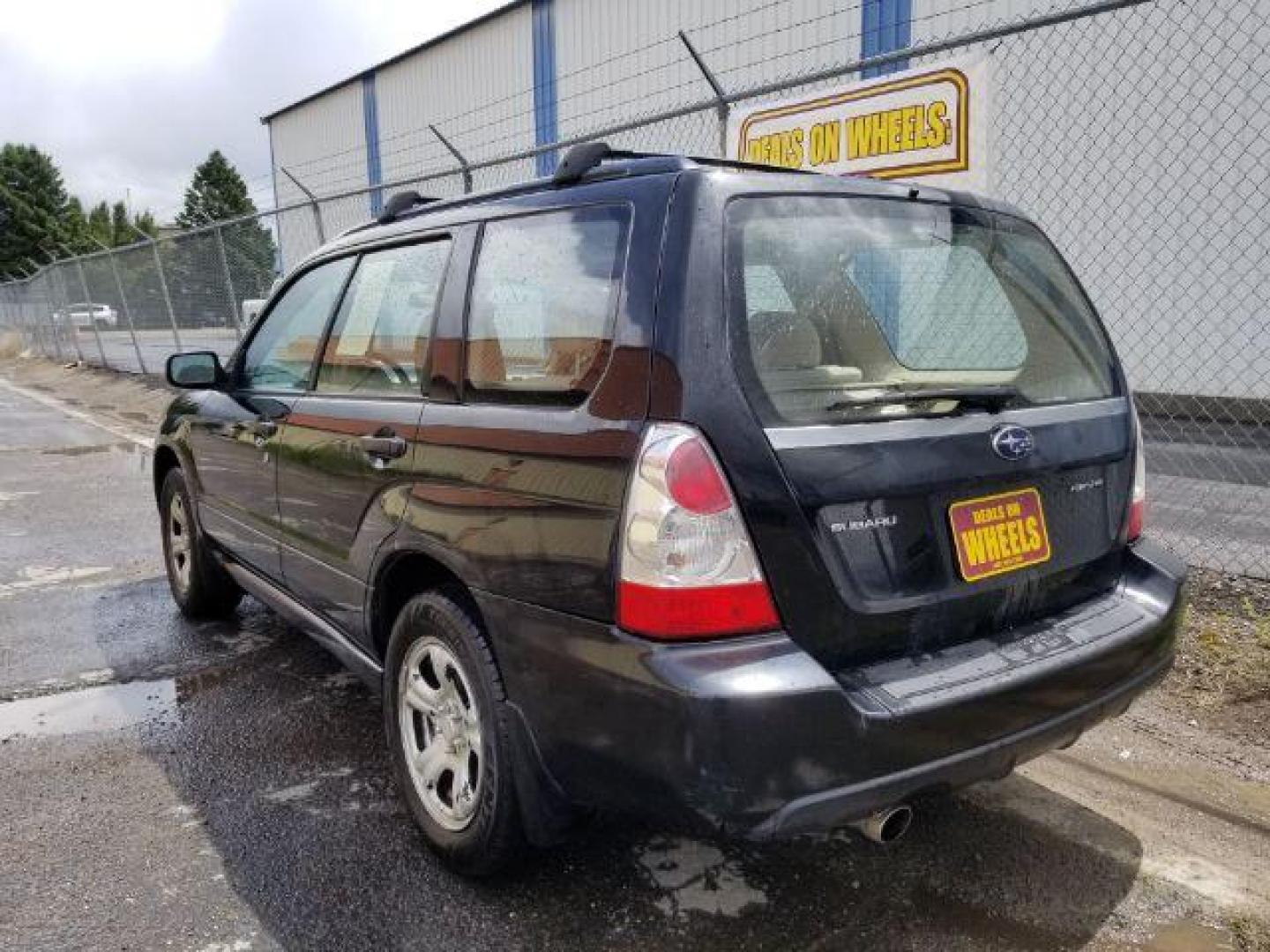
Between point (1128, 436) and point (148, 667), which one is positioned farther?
point (148, 667)

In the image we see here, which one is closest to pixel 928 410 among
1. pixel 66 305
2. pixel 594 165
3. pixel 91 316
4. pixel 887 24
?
pixel 594 165

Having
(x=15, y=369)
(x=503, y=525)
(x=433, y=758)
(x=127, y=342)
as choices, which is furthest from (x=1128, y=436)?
(x=15, y=369)

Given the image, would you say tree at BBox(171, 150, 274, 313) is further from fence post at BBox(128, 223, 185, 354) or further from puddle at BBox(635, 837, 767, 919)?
puddle at BBox(635, 837, 767, 919)

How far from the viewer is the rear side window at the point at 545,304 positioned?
2.20m

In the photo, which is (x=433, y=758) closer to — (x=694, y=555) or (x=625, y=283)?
(x=694, y=555)

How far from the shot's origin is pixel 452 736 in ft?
8.34

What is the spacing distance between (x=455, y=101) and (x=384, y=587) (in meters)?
18.7

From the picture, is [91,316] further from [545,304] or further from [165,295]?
[545,304]

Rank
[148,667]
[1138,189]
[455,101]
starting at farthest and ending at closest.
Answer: [455,101] → [1138,189] → [148,667]

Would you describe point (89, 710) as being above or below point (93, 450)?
above

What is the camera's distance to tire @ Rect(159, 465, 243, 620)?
450 centimetres

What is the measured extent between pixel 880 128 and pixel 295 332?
12.3ft

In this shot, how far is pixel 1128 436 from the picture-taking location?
266 centimetres

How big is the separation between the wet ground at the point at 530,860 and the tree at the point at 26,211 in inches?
3032
